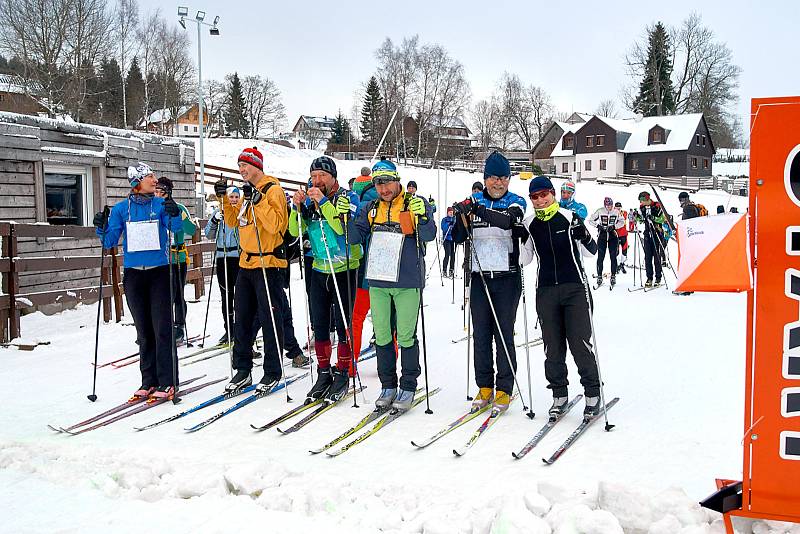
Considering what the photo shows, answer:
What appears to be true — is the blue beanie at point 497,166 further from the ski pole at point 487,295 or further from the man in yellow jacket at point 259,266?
the man in yellow jacket at point 259,266

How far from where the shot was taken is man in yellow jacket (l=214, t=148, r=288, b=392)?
18.0 feet

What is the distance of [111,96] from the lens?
45.2 meters

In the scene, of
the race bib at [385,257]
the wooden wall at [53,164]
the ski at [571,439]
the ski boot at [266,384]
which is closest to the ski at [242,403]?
the ski boot at [266,384]

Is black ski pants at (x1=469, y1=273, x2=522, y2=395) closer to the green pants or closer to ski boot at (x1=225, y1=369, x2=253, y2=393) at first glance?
the green pants

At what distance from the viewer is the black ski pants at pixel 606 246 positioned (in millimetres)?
12954

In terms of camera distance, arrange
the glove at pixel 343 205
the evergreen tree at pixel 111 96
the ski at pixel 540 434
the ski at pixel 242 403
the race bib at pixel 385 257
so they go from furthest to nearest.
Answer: the evergreen tree at pixel 111 96, the glove at pixel 343 205, the race bib at pixel 385 257, the ski at pixel 242 403, the ski at pixel 540 434

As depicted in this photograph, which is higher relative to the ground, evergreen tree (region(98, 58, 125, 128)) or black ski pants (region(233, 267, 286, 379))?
evergreen tree (region(98, 58, 125, 128))

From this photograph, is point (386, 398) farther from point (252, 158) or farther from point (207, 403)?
point (252, 158)

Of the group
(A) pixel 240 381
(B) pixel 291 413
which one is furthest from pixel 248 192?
Result: (B) pixel 291 413

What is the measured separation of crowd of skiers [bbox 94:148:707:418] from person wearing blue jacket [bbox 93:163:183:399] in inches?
0.5

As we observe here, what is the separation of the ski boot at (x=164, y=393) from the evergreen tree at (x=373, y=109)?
48.8 m

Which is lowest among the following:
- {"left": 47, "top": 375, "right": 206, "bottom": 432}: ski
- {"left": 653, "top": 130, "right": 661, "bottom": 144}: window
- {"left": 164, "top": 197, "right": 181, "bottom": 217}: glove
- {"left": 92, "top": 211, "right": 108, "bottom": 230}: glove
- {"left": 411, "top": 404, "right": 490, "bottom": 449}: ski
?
{"left": 47, "top": 375, "right": 206, "bottom": 432}: ski

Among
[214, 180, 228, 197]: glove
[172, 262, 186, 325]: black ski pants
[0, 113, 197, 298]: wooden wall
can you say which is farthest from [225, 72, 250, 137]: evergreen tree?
[214, 180, 228, 197]: glove

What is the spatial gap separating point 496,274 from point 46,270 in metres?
6.92
